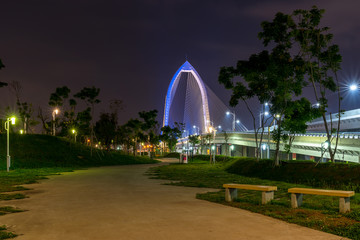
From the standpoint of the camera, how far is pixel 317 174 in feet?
56.0

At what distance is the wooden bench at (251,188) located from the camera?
411 inches

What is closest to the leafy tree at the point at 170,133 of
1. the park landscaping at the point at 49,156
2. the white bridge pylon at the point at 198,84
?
the white bridge pylon at the point at 198,84

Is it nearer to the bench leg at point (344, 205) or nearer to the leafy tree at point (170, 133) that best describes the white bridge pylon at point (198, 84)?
the leafy tree at point (170, 133)

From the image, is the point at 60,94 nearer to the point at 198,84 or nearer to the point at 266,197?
the point at 198,84

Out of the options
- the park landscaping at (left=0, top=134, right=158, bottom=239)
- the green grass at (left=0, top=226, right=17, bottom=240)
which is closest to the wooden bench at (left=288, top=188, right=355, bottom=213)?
the green grass at (left=0, top=226, right=17, bottom=240)

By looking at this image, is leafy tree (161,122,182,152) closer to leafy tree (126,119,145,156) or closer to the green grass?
leafy tree (126,119,145,156)

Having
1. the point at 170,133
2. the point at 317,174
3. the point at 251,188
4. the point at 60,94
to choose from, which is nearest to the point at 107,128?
the point at 60,94

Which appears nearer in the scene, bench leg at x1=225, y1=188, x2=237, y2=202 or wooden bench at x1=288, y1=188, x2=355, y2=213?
wooden bench at x1=288, y1=188, x2=355, y2=213

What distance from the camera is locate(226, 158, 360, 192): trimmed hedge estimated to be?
1489cm

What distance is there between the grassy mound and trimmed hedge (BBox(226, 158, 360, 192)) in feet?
73.6

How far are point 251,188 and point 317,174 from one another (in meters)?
7.86

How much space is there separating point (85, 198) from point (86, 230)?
17.7 ft

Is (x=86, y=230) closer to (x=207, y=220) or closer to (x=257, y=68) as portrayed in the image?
(x=207, y=220)

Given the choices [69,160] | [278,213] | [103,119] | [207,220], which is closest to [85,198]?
[207,220]
